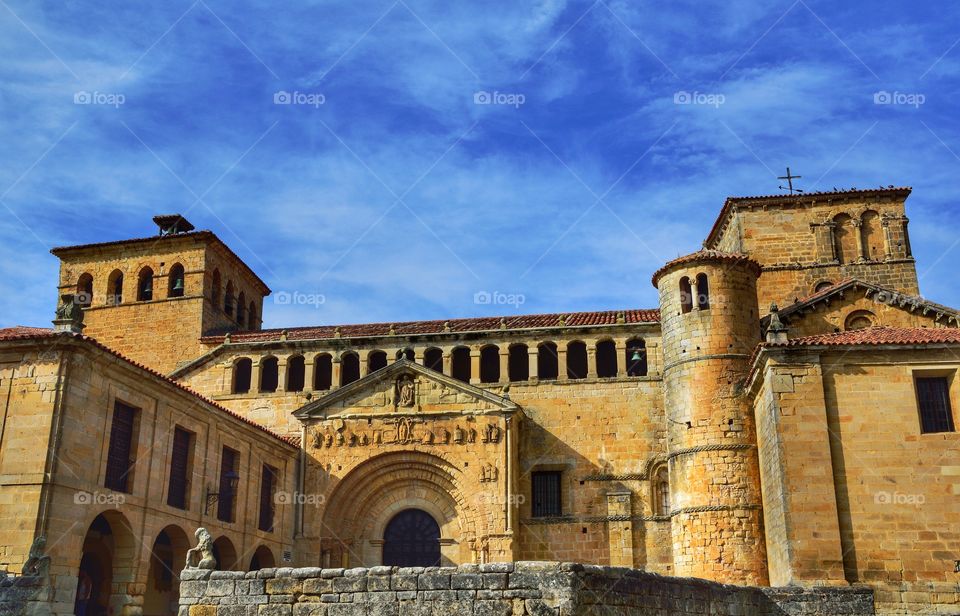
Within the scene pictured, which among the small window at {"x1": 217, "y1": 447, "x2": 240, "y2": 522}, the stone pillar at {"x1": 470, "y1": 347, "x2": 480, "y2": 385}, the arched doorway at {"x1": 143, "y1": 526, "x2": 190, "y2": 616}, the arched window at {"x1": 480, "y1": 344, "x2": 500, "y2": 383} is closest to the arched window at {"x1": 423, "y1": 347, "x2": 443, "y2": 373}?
the stone pillar at {"x1": 470, "y1": 347, "x2": 480, "y2": 385}

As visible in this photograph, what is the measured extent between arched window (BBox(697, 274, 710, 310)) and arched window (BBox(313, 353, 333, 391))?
1245cm

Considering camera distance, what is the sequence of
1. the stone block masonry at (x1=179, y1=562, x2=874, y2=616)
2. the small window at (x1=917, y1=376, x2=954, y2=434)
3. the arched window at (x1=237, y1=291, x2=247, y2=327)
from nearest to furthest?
the stone block masonry at (x1=179, y1=562, x2=874, y2=616) < the small window at (x1=917, y1=376, x2=954, y2=434) < the arched window at (x1=237, y1=291, x2=247, y2=327)

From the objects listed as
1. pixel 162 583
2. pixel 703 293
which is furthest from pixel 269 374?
pixel 703 293

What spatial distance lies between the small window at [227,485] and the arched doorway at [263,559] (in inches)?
88.5

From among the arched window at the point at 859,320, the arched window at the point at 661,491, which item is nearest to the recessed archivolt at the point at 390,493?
the arched window at the point at 661,491

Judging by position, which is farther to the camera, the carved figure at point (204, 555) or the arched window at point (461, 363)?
the arched window at point (461, 363)

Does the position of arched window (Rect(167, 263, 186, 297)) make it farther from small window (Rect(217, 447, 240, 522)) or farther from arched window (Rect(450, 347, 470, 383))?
arched window (Rect(450, 347, 470, 383))

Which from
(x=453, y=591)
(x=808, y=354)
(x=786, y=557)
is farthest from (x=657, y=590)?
(x=808, y=354)

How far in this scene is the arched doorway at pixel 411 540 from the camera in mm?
28344

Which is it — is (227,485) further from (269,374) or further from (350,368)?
(350,368)

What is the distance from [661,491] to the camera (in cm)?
2817

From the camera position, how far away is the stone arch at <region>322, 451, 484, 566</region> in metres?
Result: 28.1

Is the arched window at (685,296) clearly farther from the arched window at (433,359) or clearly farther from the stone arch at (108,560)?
the stone arch at (108,560)

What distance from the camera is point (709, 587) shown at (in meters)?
15.4
